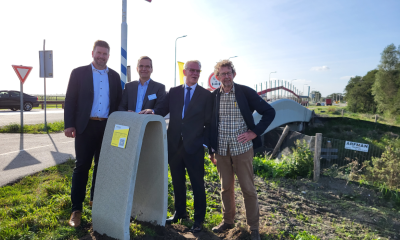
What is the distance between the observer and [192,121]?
10.5 ft

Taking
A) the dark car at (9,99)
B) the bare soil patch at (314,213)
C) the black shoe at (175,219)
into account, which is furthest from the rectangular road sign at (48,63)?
the dark car at (9,99)

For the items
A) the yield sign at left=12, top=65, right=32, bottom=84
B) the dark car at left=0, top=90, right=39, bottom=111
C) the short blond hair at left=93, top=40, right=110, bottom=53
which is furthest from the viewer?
the dark car at left=0, top=90, right=39, bottom=111

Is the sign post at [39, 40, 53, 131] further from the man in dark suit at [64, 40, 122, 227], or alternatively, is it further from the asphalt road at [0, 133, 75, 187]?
the man in dark suit at [64, 40, 122, 227]

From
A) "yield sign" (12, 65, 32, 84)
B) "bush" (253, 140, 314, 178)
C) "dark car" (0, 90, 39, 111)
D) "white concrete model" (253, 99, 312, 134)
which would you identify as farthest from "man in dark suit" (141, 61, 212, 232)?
"dark car" (0, 90, 39, 111)

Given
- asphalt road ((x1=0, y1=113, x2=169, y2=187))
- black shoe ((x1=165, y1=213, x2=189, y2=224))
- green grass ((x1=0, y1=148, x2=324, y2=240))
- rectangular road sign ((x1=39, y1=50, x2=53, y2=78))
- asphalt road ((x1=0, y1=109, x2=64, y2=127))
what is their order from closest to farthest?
green grass ((x1=0, y1=148, x2=324, y2=240)), black shoe ((x1=165, y1=213, x2=189, y2=224)), asphalt road ((x1=0, y1=113, x2=169, y2=187)), rectangular road sign ((x1=39, y1=50, x2=53, y2=78)), asphalt road ((x1=0, y1=109, x2=64, y2=127))

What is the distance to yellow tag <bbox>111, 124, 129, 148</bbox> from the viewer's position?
8.64 ft

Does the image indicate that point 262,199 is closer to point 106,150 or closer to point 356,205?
point 356,205

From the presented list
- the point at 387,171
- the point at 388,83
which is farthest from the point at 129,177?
the point at 388,83

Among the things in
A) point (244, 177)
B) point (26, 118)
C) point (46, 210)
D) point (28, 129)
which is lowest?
point (46, 210)

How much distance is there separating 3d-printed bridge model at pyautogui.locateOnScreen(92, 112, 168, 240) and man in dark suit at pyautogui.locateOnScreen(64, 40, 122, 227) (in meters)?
0.51

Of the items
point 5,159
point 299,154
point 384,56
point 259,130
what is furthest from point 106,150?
point 384,56

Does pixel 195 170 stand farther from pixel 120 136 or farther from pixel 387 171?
pixel 387 171

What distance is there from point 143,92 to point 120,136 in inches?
38.4

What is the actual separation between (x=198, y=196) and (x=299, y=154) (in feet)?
15.3
